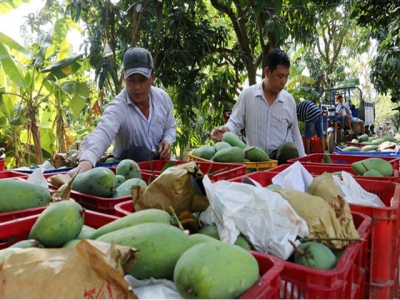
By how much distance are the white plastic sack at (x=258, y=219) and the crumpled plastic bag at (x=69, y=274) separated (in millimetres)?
364

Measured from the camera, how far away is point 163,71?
582cm

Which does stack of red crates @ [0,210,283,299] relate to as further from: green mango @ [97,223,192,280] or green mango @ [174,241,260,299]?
green mango @ [97,223,192,280]

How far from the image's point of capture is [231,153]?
2498mm

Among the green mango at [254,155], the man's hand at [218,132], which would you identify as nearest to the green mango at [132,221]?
the green mango at [254,155]

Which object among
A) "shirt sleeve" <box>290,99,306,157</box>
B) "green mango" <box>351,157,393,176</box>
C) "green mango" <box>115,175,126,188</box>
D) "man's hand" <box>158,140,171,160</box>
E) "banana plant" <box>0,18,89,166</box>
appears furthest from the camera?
"banana plant" <box>0,18,89,166</box>

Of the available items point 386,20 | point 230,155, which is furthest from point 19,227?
point 386,20

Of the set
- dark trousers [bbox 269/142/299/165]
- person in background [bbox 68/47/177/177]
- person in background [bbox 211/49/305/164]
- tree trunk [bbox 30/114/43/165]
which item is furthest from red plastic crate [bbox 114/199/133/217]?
tree trunk [bbox 30/114/43/165]

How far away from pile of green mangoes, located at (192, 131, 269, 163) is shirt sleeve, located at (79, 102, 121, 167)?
2.16ft

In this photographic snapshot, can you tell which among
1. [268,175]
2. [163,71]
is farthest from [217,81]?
[268,175]

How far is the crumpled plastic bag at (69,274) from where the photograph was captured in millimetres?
710

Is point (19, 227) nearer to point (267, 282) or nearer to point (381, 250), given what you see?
point (267, 282)

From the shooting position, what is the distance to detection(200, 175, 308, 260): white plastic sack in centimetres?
103

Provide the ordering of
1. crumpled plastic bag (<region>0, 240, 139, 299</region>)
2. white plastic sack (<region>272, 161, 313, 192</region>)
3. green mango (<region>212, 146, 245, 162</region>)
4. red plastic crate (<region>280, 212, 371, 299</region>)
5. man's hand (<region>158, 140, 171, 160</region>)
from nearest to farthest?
crumpled plastic bag (<region>0, 240, 139, 299</region>), red plastic crate (<region>280, 212, 371, 299</region>), white plastic sack (<region>272, 161, 313, 192</region>), green mango (<region>212, 146, 245, 162</region>), man's hand (<region>158, 140, 171, 160</region>)

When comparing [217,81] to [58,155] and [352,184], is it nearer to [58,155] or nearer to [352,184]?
[58,155]
